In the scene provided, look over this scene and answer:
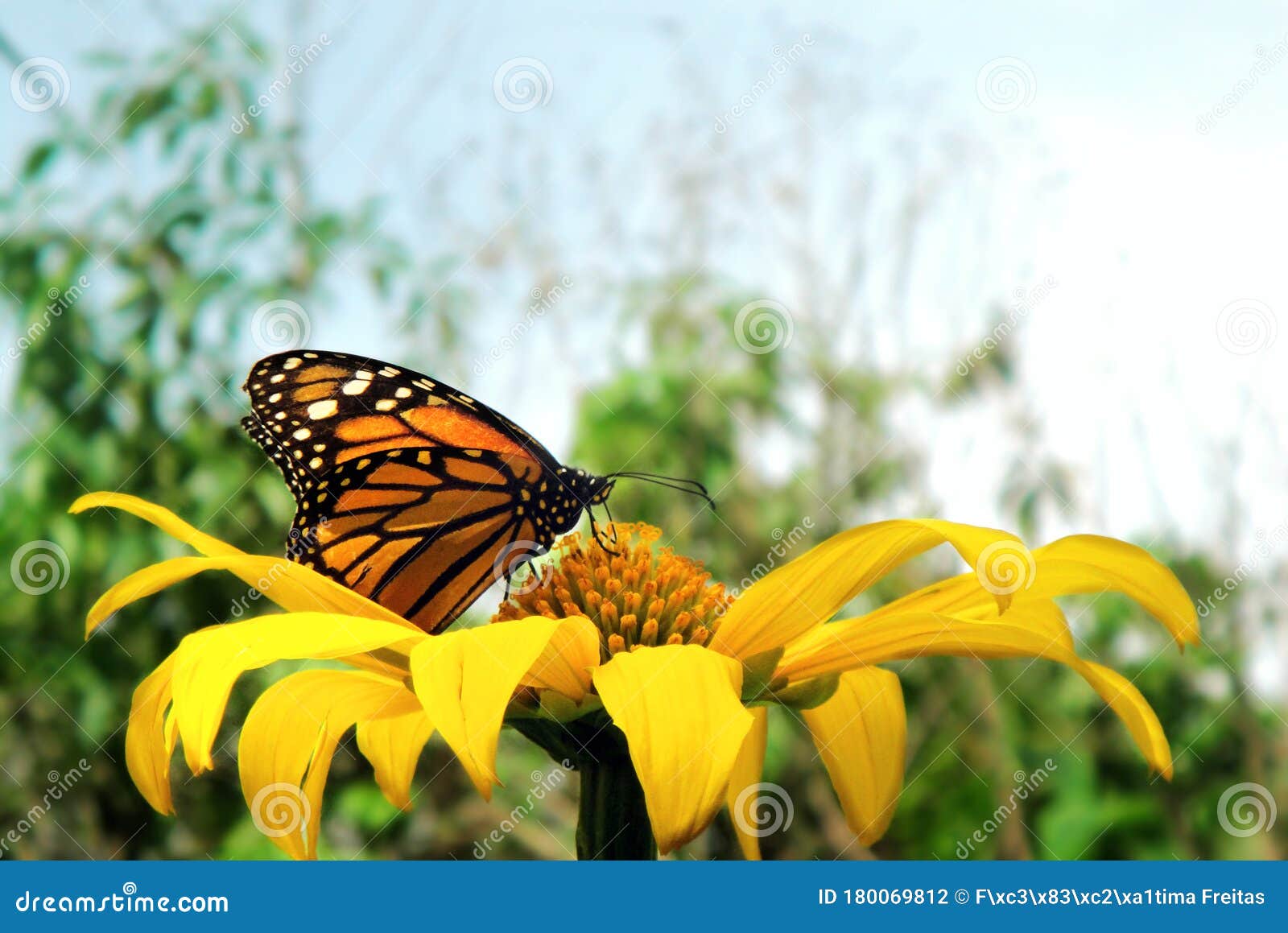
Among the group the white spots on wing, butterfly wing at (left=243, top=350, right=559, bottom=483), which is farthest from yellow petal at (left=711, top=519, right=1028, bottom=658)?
the white spots on wing

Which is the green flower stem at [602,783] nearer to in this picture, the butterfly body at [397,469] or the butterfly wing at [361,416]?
the butterfly body at [397,469]

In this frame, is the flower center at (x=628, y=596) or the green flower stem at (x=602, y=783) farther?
the flower center at (x=628, y=596)

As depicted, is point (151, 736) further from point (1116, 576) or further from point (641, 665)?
point (1116, 576)

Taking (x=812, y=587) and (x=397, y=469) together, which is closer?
(x=812, y=587)

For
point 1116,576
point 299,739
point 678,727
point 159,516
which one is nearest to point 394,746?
point 299,739

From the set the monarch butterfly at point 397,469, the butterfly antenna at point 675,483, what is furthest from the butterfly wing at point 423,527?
the butterfly antenna at point 675,483

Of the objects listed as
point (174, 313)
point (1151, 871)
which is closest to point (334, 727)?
point (1151, 871)
